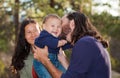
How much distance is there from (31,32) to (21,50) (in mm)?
270

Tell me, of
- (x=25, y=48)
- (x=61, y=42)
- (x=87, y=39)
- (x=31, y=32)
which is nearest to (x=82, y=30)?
(x=87, y=39)

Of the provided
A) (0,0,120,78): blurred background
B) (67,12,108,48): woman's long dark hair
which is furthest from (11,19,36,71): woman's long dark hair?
(0,0,120,78): blurred background

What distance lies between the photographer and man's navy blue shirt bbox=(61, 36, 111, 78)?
10.9ft

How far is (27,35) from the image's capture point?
4625 millimetres

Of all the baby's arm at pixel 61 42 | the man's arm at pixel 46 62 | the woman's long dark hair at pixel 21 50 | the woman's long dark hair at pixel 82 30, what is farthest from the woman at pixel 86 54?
the woman's long dark hair at pixel 21 50

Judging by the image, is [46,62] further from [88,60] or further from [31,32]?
[88,60]

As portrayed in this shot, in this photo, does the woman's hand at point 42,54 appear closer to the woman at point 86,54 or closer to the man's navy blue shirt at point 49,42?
the man's navy blue shirt at point 49,42

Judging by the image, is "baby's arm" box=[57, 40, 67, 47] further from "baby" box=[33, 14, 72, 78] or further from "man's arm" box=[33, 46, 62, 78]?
"man's arm" box=[33, 46, 62, 78]

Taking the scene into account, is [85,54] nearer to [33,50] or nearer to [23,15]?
[33,50]

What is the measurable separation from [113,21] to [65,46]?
11.9m

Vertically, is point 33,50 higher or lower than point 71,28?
lower

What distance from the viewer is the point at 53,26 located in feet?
13.5

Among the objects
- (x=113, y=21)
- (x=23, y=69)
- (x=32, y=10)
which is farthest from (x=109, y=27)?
(x=23, y=69)

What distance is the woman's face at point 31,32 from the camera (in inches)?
180
